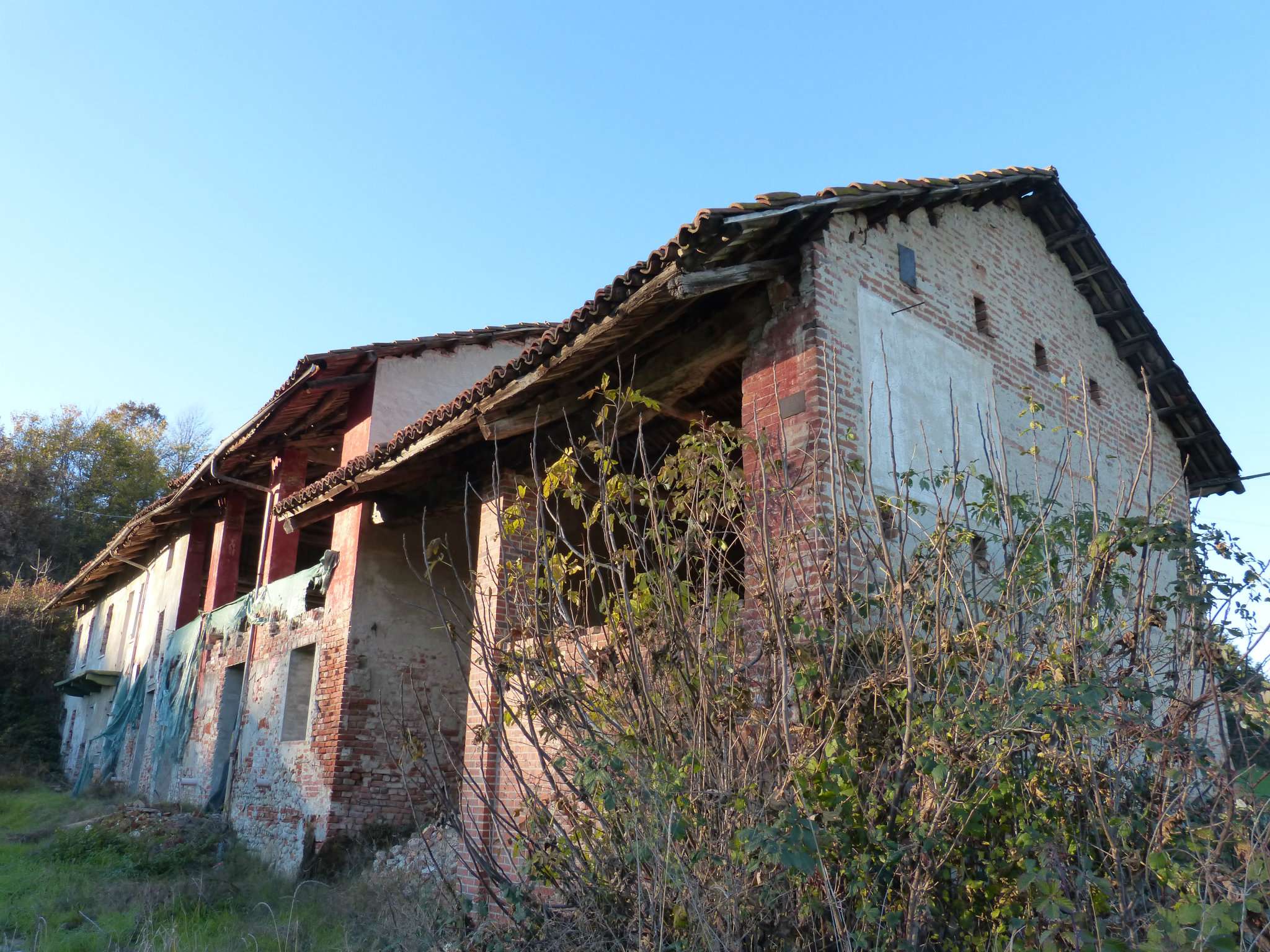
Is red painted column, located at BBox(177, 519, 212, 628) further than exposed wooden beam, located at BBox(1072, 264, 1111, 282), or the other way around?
red painted column, located at BBox(177, 519, 212, 628)

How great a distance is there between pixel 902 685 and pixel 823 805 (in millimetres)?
649

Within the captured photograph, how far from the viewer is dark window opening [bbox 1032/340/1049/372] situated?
8.72 m

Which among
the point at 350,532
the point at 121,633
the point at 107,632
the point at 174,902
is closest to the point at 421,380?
the point at 350,532

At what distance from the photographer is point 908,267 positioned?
24.7ft

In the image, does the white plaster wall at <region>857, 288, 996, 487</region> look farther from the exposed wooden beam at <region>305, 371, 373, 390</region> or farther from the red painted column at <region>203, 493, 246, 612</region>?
the red painted column at <region>203, 493, 246, 612</region>

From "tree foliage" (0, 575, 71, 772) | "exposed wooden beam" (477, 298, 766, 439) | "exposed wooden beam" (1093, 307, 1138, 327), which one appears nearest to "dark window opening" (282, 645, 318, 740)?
"exposed wooden beam" (477, 298, 766, 439)

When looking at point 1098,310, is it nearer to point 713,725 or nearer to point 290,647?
point 713,725

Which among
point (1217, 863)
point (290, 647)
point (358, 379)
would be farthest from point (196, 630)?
point (1217, 863)

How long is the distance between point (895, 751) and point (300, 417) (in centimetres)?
1044

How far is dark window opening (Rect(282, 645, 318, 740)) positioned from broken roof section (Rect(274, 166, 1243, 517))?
1.64 m

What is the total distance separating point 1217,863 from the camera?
3.28 m

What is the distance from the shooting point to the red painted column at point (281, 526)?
42.2ft

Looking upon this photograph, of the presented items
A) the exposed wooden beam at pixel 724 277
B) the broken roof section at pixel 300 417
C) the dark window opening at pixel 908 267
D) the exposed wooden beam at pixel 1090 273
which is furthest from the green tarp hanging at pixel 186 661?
the exposed wooden beam at pixel 1090 273

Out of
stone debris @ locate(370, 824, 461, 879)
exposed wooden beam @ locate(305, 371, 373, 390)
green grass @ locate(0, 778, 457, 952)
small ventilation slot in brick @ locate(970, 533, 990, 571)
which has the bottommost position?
green grass @ locate(0, 778, 457, 952)
